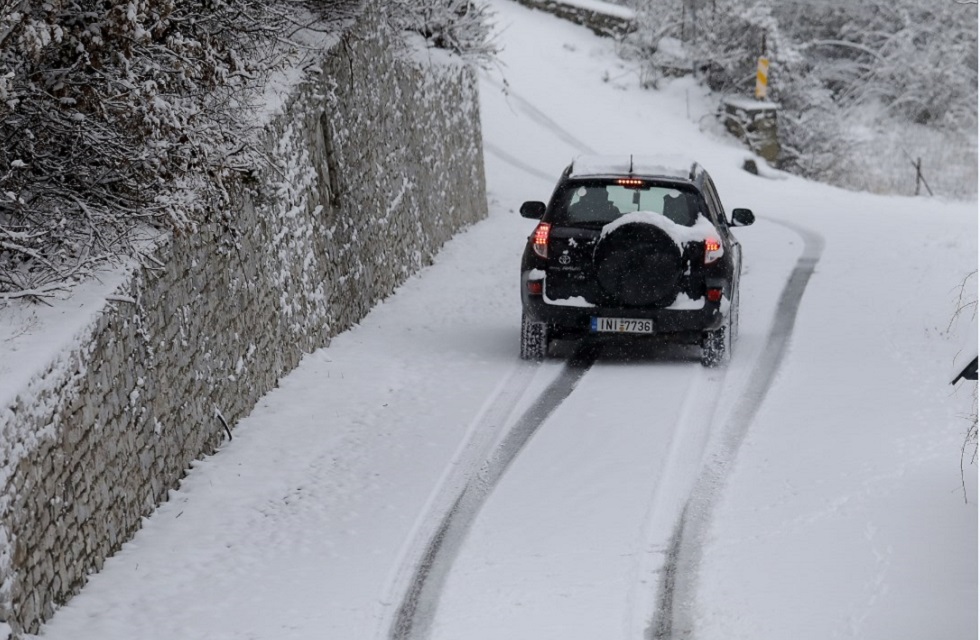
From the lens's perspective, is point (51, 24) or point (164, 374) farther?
point (164, 374)

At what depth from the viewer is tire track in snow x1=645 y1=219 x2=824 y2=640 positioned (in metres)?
6.95

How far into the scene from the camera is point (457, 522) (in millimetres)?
8430

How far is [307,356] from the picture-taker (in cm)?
1242

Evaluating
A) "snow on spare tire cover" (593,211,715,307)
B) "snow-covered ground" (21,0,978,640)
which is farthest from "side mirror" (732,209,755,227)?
"snow-covered ground" (21,0,978,640)

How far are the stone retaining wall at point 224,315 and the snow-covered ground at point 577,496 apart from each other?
0.27 meters

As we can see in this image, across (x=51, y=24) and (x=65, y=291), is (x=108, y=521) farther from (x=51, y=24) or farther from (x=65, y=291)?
(x=51, y=24)

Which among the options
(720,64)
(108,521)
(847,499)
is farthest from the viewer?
(720,64)

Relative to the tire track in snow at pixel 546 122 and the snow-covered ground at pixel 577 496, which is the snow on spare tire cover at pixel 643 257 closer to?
the snow-covered ground at pixel 577 496

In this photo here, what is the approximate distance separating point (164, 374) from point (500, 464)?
8.26 feet

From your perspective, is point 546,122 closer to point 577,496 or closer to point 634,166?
point 634,166

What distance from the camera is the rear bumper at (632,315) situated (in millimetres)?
11812

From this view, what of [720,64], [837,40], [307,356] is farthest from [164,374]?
[837,40]

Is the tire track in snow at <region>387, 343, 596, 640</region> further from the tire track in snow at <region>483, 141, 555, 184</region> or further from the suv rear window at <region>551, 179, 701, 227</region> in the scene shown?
the tire track in snow at <region>483, 141, 555, 184</region>

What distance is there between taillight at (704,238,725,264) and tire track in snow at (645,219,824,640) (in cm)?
117
